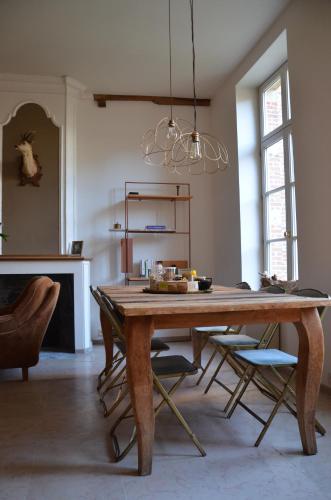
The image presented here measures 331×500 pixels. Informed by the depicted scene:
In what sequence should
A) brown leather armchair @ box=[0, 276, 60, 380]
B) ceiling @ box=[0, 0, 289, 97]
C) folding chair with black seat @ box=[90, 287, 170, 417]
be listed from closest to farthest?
folding chair with black seat @ box=[90, 287, 170, 417] → brown leather armchair @ box=[0, 276, 60, 380] → ceiling @ box=[0, 0, 289, 97]

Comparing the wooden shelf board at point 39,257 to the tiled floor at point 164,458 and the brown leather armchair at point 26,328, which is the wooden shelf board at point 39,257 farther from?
the tiled floor at point 164,458

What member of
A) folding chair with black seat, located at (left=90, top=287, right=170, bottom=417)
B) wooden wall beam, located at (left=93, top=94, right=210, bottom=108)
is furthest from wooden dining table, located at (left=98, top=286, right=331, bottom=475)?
wooden wall beam, located at (left=93, top=94, right=210, bottom=108)

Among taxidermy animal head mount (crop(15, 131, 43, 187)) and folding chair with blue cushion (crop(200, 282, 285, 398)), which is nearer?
folding chair with blue cushion (crop(200, 282, 285, 398))

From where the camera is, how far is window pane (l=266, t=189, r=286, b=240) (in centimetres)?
427

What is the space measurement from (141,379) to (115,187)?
13.1 ft

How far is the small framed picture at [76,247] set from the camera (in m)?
5.05

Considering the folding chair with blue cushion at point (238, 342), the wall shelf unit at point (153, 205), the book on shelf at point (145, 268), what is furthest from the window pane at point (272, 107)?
the folding chair with blue cushion at point (238, 342)

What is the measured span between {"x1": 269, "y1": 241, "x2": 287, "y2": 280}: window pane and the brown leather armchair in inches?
95.1

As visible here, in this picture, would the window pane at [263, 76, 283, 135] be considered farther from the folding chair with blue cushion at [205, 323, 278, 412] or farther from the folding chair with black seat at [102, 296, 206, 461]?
the folding chair with black seat at [102, 296, 206, 461]

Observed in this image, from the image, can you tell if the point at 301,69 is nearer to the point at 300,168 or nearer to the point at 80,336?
the point at 300,168

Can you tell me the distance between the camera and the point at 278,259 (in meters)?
4.39

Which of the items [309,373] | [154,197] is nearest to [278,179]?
[154,197]

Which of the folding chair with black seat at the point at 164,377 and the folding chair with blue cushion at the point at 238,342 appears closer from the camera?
the folding chair with black seat at the point at 164,377

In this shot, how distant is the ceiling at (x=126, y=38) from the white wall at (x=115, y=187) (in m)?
0.42
